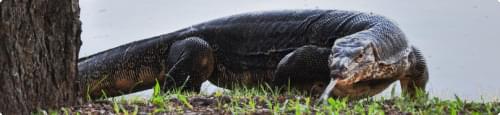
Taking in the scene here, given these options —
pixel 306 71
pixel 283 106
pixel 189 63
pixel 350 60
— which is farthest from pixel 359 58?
pixel 189 63

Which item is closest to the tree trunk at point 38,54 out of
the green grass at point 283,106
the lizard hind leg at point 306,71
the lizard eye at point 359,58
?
the green grass at point 283,106

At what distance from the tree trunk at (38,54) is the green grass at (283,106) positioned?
0.07 metres

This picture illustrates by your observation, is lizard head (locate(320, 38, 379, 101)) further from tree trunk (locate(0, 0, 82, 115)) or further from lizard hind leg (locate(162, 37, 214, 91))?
lizard hind leg (locate(162, 37, 214, 91))

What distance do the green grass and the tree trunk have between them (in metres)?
0.07

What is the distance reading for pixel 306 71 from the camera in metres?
4.09

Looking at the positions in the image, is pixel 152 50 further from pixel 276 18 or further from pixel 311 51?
pixel 311 51

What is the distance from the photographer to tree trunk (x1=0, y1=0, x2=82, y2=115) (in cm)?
256

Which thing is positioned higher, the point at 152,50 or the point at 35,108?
the point at 35,108

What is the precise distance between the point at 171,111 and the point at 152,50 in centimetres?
204

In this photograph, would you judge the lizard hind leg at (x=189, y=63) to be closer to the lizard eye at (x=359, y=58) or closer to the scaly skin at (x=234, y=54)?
the scaly skin at (x=234, y=54)

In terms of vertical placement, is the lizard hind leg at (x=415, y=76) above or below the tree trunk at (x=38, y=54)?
below

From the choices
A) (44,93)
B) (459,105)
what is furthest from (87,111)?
(459,105)

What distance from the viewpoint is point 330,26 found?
4426 millimetres

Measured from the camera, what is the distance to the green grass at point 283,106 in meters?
2.75
